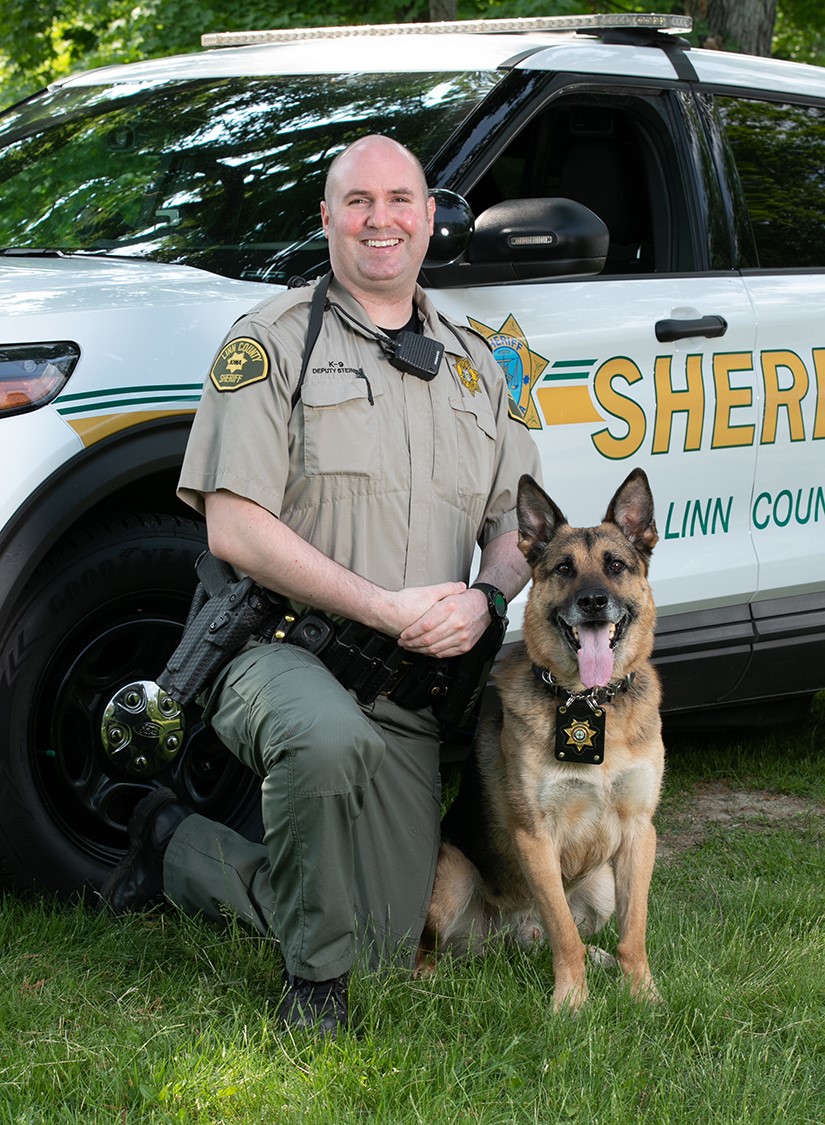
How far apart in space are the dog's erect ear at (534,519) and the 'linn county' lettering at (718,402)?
2.15ft

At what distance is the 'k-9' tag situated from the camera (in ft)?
10.0

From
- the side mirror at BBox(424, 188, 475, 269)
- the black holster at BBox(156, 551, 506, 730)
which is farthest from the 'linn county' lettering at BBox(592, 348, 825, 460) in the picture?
the black holster at BBox(156, 551, 506, 730)

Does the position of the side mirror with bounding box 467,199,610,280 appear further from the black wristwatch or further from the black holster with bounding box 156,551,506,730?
the black holster with bounding box 156,551,506,730

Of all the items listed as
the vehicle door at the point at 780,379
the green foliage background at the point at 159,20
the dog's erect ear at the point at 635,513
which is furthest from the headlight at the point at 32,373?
the green foliage background at the point at 159,20

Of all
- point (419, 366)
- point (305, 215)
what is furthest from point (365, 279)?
point (305, 215)

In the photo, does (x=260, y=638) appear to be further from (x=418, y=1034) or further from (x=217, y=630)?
(x=418, y=1034)

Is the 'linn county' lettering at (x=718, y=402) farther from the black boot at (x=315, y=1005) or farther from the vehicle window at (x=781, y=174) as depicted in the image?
the black boot at (x=315, y=1005)

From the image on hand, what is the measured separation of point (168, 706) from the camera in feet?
10.1

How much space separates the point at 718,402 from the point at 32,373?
6.56 ft

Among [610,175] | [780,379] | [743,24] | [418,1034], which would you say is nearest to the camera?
[418,1034]

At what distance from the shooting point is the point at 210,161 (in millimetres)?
3943

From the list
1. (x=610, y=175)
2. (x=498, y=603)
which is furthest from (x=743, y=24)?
(x=498, y=603)

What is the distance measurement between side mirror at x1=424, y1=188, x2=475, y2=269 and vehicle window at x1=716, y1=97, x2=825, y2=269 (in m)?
1.37

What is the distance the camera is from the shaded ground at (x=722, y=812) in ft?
14.1
